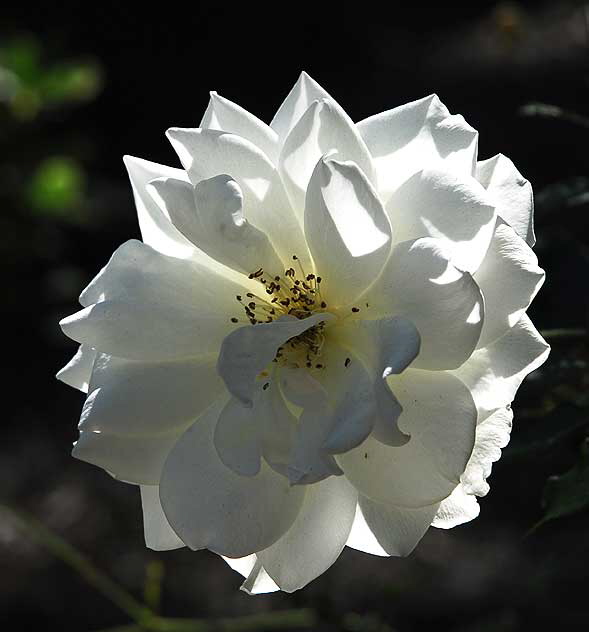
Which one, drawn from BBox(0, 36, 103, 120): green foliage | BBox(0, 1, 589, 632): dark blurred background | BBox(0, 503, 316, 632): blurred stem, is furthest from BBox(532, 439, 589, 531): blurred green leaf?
BBox(0, 36, 103, 120): green foliage

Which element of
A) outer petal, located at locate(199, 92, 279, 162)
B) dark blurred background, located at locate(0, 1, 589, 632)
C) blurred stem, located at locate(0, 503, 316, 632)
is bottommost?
dark blurred background, located at locate(0, 1, 589, 632)

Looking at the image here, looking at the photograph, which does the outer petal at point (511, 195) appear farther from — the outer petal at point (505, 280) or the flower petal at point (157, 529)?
the flower petal at point (157, 529)

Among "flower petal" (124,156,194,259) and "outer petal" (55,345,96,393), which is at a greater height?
"flower petal" (124,156,194,259)

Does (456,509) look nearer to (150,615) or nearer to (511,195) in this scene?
(511,195)

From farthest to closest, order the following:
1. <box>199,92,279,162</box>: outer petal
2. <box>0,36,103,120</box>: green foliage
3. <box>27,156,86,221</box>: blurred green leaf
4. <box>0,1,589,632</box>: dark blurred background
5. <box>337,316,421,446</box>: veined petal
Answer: <box>27,156,86,221</box>: blurred green leaf < <box>0,36,103,120</box>: green foliage < <box>0,1,589,632</box>: dark blurred background < <box>199,92,279,162</box>: outer petal < <box>337,316,421,446</box>: veined petal

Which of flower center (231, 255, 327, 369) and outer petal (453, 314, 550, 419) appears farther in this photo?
flower center (231, 255, 327, 369)

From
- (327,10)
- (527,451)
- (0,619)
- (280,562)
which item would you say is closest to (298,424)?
(280,562)

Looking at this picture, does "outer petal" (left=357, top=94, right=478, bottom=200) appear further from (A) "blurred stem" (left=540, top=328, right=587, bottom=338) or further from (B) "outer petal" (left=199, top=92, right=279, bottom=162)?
(A) "blurred stem" (left=540, top=328, right=587, bottom=338)
